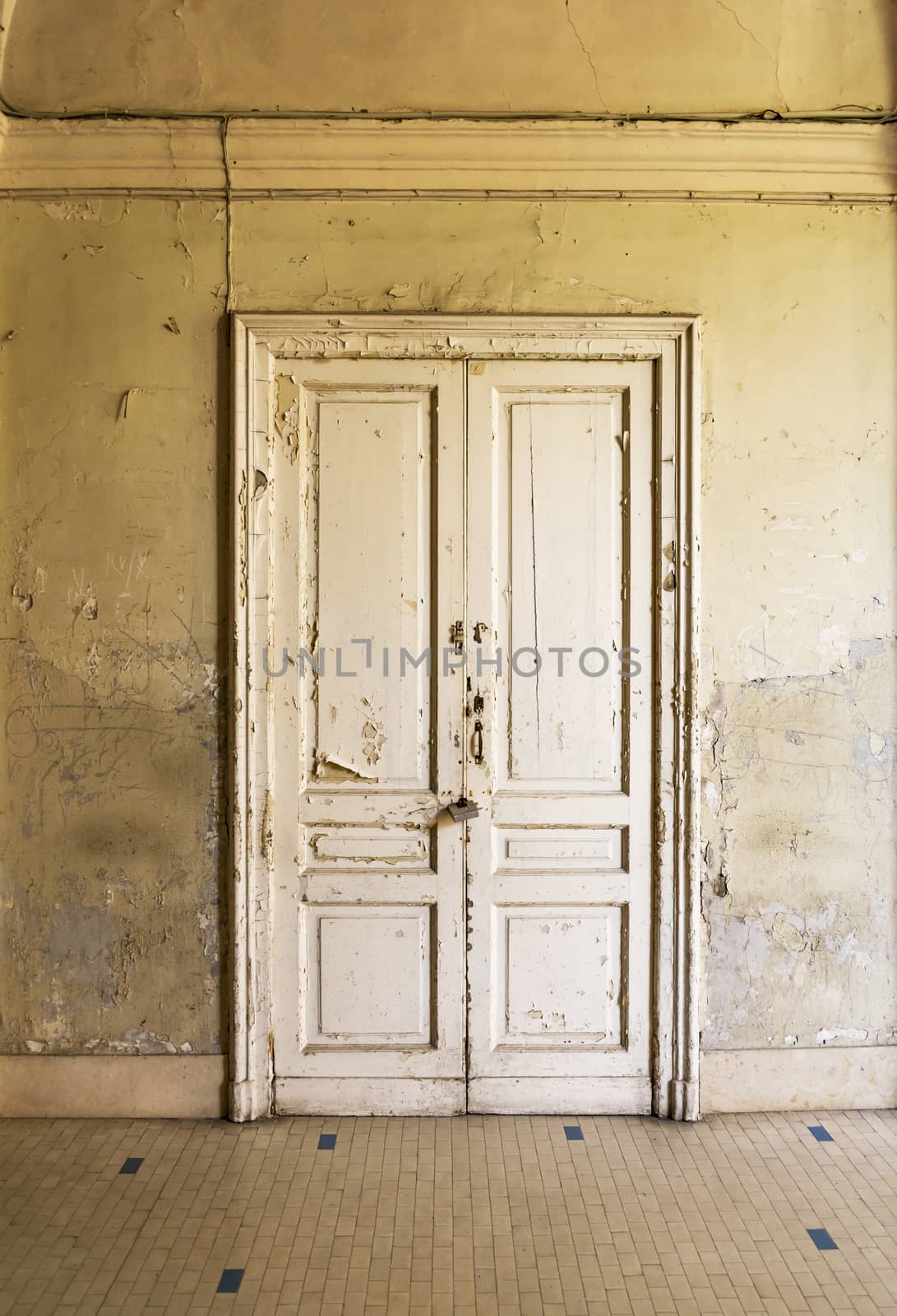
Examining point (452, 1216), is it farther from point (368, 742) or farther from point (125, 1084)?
point (368, 742)

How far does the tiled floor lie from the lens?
2178 mm

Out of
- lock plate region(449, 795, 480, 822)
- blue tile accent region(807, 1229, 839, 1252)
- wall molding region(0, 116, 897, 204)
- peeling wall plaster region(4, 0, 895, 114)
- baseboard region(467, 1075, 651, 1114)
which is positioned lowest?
blue tile accent region(807, 1229, 839, 1252)

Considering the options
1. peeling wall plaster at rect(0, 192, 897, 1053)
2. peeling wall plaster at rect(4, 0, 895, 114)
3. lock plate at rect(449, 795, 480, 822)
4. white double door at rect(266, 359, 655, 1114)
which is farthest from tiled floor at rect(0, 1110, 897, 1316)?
peeling wall plaster at rect(4, 0, 895, 114)

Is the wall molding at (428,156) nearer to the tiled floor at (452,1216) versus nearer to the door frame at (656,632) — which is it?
the door frame at (656,632)

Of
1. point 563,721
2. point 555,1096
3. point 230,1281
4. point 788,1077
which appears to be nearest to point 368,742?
point 563,721

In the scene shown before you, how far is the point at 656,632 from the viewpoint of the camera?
2.99 m

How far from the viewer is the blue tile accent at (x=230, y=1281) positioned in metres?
2.19

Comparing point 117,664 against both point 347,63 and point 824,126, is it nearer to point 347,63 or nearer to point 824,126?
point 347,63

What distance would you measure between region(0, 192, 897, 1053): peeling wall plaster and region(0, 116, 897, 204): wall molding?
2.9 inches

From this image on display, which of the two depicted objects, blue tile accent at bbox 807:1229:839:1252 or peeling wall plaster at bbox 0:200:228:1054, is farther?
peeling wall plaster at bbox 0:200:228:1054

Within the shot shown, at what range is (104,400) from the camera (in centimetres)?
296

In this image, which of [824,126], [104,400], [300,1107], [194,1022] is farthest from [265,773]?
[824,126]

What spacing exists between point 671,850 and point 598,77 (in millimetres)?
2610

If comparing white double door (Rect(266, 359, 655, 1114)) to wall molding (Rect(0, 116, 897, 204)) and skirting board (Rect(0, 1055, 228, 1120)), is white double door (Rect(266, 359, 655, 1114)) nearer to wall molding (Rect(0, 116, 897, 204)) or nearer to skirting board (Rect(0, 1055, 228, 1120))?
skirting board (Rect(0, 1055, 228, 1120))
